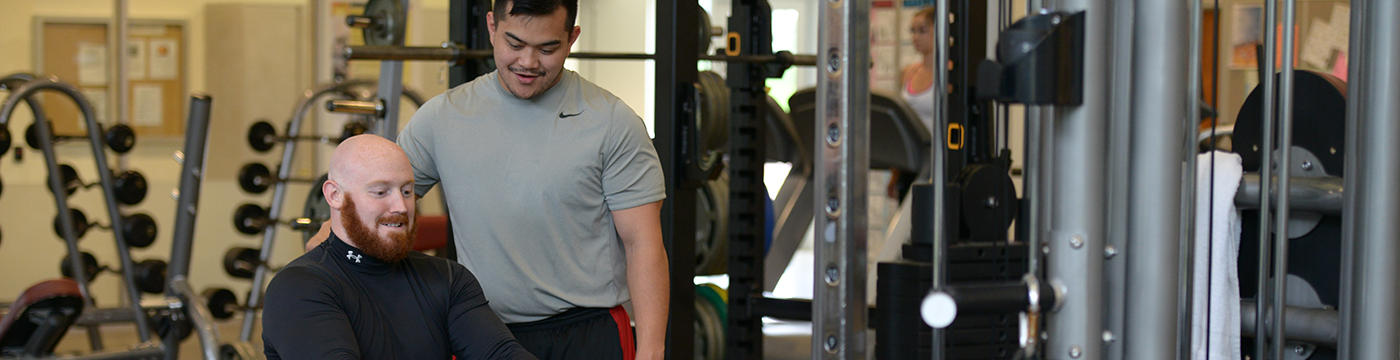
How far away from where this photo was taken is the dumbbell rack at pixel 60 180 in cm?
345

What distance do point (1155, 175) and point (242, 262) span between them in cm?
400

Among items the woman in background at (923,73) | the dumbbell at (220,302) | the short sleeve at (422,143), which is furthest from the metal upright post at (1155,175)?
the dumbbell at (220,302)

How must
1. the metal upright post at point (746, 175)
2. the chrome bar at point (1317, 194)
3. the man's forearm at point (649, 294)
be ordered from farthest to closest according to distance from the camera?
the metal upright post at point (746, 175) → the man's forearm at point (649, 294) → the chrome bar at point (1317, 194)

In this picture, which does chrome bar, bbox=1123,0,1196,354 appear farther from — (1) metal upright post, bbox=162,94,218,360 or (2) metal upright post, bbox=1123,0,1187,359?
(1) metal upright post, bbox=162,94,218,360

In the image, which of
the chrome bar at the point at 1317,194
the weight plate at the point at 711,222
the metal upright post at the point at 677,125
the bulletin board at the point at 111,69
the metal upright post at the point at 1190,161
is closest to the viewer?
the metal upright post at the point at 1190,161

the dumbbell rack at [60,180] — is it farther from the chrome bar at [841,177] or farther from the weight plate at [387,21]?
the chrome bar at [841,177]

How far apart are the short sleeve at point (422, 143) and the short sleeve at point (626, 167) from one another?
0.94 feet

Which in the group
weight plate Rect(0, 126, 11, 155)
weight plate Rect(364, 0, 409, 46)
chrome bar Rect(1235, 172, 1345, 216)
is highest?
weight plate Rect(364, 0, 409, 46)

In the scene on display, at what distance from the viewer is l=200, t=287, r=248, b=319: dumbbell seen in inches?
174

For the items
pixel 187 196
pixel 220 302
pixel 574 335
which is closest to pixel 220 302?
pixel 220 302

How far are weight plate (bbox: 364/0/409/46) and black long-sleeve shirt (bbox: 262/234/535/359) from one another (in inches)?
63.3

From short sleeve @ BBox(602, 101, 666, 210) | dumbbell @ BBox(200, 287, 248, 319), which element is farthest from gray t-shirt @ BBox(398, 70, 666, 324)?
dumbbell @ BBox(200, 287, 248, 319)

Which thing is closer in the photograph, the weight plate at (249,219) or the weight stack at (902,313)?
the weight stack at (902,313)

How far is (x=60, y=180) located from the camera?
362cm
